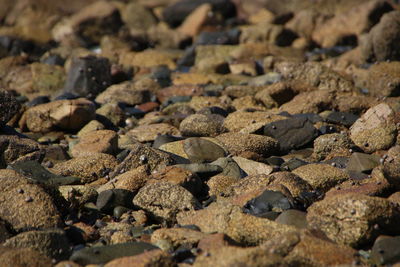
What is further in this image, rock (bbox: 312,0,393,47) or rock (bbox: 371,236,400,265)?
rock (bbox: 312,0,393,47)

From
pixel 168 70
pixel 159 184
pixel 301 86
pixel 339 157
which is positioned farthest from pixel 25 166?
pixel 168 70

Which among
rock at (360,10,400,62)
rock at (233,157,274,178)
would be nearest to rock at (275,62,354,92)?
rock at (360,10,400,62)

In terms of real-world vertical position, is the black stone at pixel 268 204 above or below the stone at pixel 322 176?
above

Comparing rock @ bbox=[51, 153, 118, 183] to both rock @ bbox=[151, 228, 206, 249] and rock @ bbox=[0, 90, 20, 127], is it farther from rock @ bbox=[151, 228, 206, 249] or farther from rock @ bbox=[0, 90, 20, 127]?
rock @ bbox=[151, 228, 206, 249]

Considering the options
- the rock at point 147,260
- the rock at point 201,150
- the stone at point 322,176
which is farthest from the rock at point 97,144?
the rock at point 147,260

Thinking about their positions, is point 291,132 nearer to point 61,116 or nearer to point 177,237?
point 61,116

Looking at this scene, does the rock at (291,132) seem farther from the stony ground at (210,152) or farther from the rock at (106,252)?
the rock at (106,252)

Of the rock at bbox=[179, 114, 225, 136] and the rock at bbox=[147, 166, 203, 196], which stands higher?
the rock at bbox=[147, 166, 203, 196]
